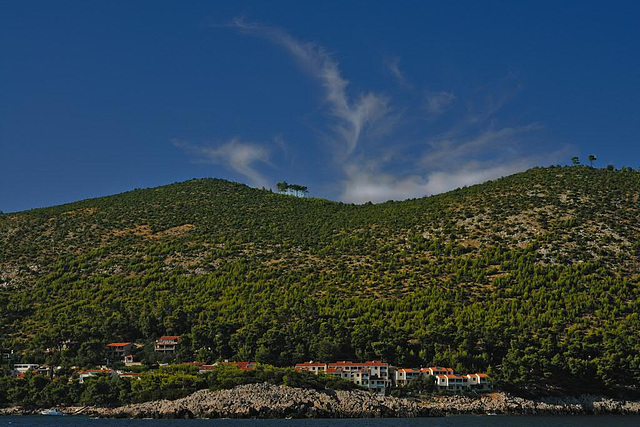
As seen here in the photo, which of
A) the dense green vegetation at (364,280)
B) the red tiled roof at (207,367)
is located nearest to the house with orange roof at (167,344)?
the dense green vegetation at (364,280)

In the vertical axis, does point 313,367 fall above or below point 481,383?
above

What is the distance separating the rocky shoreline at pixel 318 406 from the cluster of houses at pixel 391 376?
2.28m

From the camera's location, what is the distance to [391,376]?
307ft

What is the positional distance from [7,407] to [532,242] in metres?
87.6

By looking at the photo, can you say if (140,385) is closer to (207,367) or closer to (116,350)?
(207,367)

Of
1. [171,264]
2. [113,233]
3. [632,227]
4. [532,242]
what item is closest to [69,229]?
[113,233]

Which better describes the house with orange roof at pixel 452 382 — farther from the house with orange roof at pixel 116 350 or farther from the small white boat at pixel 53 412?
the house with orange roof at pixel 116 350

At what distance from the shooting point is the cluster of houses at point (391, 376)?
90312 mm

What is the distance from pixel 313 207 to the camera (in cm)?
17300

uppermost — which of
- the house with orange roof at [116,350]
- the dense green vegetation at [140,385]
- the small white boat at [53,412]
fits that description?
the house with orange roof at [116,350]

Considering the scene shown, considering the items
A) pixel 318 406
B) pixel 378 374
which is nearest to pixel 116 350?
pixel 318 406

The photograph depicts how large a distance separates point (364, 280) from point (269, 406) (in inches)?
1691

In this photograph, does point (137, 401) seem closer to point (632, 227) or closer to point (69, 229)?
point (69, 229)

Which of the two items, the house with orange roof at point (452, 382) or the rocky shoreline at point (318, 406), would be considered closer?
the rocky shoreline at point (318, 406)
